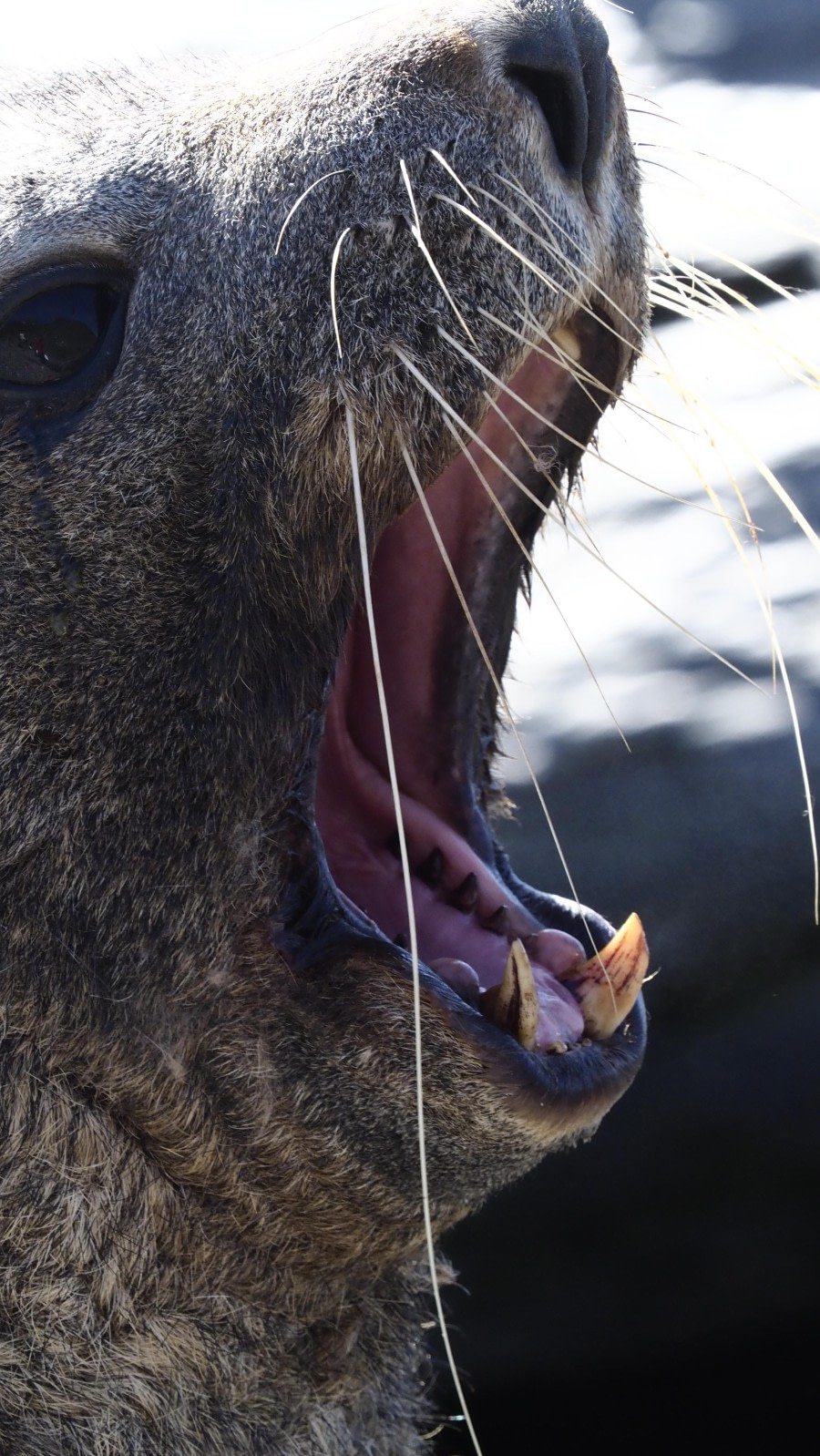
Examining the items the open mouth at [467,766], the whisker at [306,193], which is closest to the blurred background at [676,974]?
the open mouth at [467,766]

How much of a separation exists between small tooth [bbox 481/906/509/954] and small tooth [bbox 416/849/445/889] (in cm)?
7

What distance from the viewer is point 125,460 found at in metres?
1.46

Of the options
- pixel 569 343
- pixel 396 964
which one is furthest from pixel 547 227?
pixel 396 964

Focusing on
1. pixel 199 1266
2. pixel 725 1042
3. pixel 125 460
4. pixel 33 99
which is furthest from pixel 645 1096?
pixel 33 99

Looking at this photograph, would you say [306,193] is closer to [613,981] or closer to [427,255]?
[427,255]

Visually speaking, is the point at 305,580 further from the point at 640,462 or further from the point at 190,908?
the point at 640,462

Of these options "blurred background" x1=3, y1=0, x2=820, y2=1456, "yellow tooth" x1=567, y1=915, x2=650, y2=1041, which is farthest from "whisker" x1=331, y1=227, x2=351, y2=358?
"yellow tooth" x1=567, y1=915, x2=650, y2=1041

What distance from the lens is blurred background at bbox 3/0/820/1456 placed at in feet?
7.54

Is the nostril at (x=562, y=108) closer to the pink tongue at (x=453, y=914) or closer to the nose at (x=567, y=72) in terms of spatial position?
the nose at (x=567, y=72)

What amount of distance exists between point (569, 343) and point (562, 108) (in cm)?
27

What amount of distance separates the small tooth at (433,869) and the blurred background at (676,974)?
366mm

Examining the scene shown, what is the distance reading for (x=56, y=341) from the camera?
4.89ft

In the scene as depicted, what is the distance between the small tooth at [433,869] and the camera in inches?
72.0

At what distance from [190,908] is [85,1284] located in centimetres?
39
